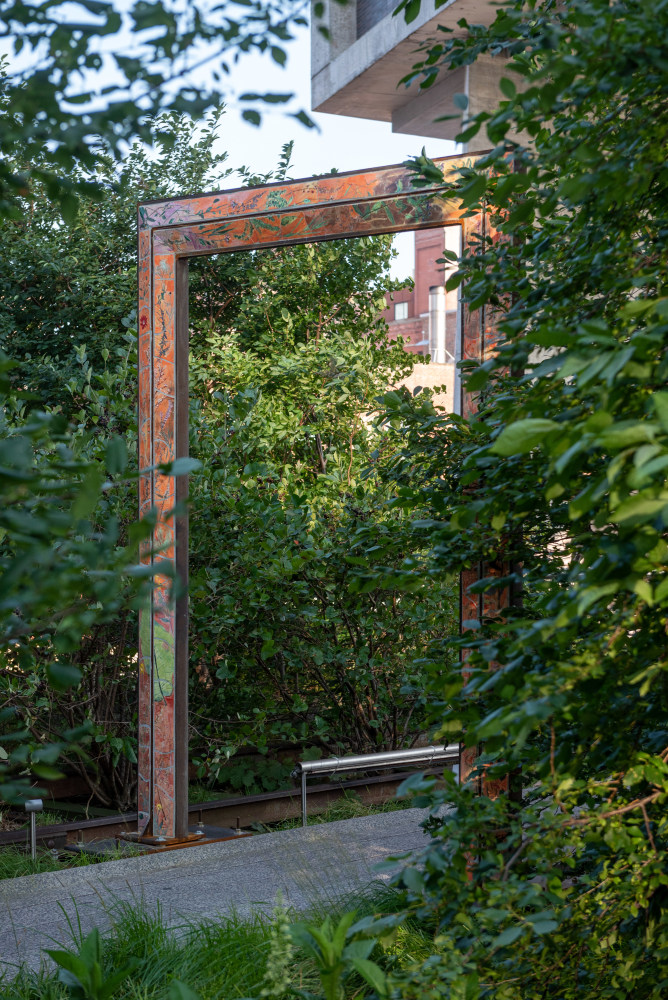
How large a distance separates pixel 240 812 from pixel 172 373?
236cm

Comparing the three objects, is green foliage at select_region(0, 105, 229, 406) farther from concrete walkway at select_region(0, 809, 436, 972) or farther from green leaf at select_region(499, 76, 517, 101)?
green leaf at select_region(499, 76, 517, 101)

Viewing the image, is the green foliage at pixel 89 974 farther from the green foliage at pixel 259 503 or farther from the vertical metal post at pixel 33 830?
the vertical metal post at pixel 33 830

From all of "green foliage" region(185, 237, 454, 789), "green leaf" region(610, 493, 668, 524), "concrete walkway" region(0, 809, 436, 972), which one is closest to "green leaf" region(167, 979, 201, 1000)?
"concrete walkway" region(0, 809, 436, 972)

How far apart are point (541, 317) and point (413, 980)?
118cm

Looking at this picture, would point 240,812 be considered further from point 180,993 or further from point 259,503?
point 180,993

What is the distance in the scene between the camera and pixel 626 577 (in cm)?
124

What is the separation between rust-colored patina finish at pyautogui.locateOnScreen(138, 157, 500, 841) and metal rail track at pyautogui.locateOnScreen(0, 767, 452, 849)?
0.37 meters

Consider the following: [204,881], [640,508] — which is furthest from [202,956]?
[640,508]

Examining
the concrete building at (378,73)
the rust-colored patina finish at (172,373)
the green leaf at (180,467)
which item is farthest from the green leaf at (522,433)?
the concrete building at (378,73)

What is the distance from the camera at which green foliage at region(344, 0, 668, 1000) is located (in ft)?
4.00

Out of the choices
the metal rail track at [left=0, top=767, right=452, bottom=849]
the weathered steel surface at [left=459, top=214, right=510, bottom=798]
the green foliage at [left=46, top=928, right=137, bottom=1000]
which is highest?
the weathered steel surface at [left=459, top=214, right=510, bottom=798]

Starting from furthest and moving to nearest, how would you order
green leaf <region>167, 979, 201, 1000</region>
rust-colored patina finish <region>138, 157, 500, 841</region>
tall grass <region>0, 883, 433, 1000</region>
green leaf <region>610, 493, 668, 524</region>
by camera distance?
rust-colored patina finish <region>138, 157, 500, 841</region>
tall grass <region>0, 883, 433, 1000</region>
green leaf <region>167, 979, 201, 1000</region>
green leaf <region>610, 493, 668, 524</region>

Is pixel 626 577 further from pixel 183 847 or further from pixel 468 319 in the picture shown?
pixel 183 847

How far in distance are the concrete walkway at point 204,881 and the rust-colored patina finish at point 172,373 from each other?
331 millimetres
